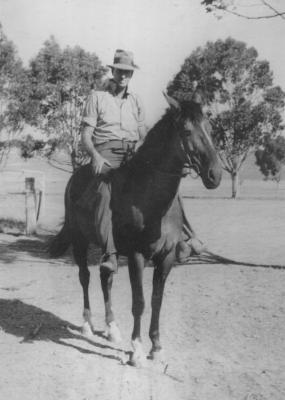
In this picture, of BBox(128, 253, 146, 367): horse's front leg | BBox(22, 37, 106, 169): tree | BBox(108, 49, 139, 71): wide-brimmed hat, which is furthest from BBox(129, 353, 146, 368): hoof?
BBox(22, 37, 106, 169): tree

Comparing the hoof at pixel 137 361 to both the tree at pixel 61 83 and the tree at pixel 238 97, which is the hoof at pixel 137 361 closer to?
the tree at pixel 61 83

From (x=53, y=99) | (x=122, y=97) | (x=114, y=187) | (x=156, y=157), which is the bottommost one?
(x=114, y=187)

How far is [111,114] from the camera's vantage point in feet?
17.4

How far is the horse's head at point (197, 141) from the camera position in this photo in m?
4.01

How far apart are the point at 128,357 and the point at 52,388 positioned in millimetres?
1103

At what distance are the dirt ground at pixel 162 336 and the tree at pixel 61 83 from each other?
10.1m

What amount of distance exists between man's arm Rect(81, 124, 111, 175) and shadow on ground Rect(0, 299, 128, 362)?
197 cm

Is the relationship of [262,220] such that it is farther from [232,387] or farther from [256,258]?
[232,387]

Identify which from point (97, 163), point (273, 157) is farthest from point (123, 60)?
point (273, 157)

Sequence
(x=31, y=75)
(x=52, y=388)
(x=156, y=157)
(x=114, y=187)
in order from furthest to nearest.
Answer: (x=31, y=75), (x=114, y=187), (x=156, y=157), (x=52, y=388)

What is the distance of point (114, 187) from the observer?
497 centimetres

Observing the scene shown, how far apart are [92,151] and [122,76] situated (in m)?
0.87

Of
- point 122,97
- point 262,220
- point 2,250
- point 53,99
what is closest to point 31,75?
point 53,99

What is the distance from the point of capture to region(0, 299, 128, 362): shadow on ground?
553cm
